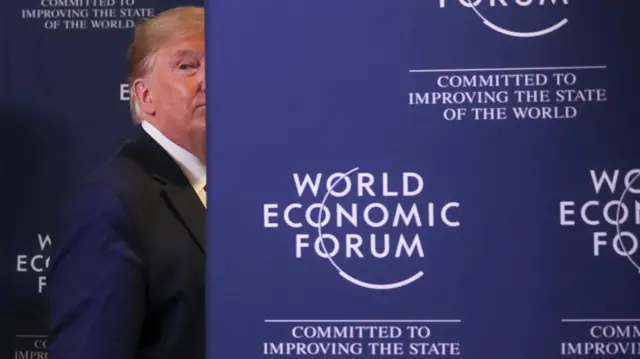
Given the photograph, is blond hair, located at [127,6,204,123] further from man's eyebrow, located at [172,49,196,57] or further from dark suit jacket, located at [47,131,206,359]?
dark suit jacket, located at [47,131,206,359]

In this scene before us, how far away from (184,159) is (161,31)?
302mm

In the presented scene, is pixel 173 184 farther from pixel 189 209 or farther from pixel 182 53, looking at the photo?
pixel 182 53

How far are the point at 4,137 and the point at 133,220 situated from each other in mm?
1367

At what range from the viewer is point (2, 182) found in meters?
3.45

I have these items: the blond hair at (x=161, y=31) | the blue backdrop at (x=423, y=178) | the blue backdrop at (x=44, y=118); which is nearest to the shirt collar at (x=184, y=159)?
the blond hair at (x=161, y=31)

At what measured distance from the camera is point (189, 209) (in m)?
2.36

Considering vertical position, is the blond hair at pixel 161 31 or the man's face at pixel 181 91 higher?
the blond hair at pixel 161 31

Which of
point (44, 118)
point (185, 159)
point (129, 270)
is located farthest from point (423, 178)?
point (44, 118)

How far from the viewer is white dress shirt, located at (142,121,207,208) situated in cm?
251

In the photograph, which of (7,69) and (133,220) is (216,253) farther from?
(7,69)

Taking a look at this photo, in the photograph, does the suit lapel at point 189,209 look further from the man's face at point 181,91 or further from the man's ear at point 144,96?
the man's ear at point 144,96

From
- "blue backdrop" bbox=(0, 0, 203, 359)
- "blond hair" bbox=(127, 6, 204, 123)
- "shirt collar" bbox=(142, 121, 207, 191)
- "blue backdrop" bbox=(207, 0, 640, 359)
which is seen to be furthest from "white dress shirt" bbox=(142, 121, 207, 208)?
"blue backdrop" bbox=(207, 0, 640, 359)

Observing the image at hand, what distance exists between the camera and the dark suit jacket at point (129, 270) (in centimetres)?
209

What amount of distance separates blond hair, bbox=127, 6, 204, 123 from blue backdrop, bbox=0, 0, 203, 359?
87 centimetres
